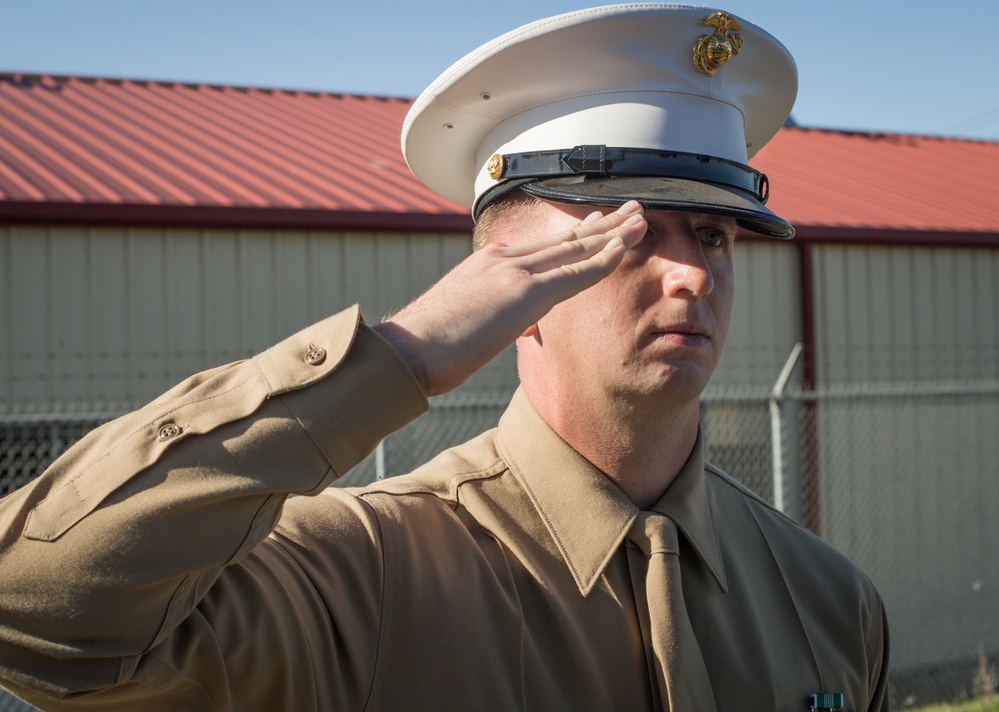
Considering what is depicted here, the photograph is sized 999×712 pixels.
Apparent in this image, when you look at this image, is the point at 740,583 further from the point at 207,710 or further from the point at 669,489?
the point at 207,710

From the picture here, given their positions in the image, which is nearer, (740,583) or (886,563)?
(740,583)

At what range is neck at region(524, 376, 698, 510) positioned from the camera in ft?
6.62

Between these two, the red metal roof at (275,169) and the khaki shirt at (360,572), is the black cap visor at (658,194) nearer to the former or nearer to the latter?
the khaki shirt at (360,572)

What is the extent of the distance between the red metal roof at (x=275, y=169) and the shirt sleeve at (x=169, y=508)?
5.88 m

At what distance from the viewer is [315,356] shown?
52.6 inches

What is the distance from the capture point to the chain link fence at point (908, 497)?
26.4ft

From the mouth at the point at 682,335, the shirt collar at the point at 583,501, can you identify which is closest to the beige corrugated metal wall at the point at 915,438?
the shirt collar at the point at 583,501

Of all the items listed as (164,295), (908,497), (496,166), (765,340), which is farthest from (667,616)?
(908,497)

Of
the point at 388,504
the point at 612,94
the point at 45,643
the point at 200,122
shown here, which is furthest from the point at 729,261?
the point at 200,122

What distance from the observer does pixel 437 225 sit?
295 inches

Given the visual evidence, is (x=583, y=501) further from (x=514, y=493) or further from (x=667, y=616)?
(x=667, y=616)

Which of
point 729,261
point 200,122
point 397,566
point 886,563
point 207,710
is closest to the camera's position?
point 207,710

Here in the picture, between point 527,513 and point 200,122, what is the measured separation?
8.24 m

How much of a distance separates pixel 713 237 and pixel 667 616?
2.37 ft
